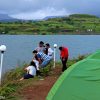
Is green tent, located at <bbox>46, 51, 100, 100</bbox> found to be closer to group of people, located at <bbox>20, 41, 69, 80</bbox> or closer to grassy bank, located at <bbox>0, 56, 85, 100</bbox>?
grassy bank, located at <bbox>0, 56, 85, 100</bbox>

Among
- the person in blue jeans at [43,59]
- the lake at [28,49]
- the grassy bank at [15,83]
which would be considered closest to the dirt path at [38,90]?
the grassy bank at [15,83]

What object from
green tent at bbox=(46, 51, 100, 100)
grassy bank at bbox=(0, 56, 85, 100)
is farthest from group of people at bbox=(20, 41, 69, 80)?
green tent at bbox=(46, 51, 100, 100)

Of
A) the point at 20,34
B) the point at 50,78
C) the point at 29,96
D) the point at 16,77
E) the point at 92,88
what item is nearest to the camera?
the point at 92,88

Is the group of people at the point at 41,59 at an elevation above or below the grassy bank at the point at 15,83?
above

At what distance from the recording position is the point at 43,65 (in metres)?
16.8

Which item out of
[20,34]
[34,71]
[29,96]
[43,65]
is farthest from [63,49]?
[20,34]

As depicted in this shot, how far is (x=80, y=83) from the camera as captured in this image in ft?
26.8

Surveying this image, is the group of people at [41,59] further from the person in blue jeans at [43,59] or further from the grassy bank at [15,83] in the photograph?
Result: the grassy bank at [15,83]

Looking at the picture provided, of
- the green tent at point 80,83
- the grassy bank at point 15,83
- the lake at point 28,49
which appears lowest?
the lake at point 28,49

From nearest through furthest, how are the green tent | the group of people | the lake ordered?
the green tent
the group of people
the lake

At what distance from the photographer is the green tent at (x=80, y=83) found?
26.3 feet

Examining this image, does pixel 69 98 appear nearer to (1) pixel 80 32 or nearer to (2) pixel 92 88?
(2) pixel 92 88

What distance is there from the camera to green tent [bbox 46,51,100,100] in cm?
801

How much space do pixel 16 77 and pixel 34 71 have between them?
146 cm
